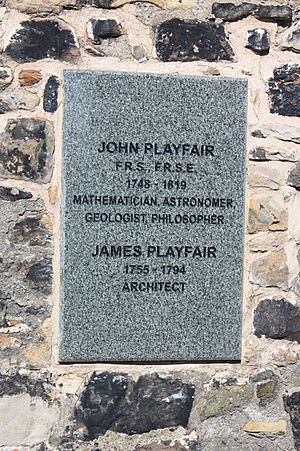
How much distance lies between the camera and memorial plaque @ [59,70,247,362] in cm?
320

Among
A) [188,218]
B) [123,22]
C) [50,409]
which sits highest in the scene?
[123,22]

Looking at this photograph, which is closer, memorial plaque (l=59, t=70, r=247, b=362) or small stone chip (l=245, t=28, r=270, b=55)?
memorial plaque (l=59, t=70, r=247, b=362)

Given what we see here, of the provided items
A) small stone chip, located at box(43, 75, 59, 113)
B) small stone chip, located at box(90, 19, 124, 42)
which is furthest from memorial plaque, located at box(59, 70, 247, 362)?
small stone chip, located at box(90, 19, 124, 42)

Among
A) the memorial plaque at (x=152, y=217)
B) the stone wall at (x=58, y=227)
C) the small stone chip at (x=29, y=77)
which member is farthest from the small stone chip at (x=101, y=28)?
the small stone chip at (x=29, y=77)

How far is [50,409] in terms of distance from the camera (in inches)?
127

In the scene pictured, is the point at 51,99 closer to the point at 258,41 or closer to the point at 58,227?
the point at 58,227

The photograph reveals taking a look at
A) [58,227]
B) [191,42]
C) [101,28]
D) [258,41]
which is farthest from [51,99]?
[258,41]

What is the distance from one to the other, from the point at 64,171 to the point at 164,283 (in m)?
0.58

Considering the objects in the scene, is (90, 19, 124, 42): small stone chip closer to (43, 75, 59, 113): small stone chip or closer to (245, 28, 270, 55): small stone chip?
(43, 75, 59, 113): small stone chip

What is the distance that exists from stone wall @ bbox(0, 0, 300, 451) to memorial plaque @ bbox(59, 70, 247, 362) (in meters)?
0.06

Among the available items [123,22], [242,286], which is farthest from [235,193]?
[123,22]

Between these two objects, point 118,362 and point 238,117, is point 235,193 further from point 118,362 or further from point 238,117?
point 118,362

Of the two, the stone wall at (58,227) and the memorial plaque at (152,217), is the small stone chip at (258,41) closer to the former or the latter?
the stone wall at (58,227)

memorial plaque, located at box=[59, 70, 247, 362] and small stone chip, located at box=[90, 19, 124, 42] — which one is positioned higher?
small stone chip, located at box=[90, 19, 124, 42]
